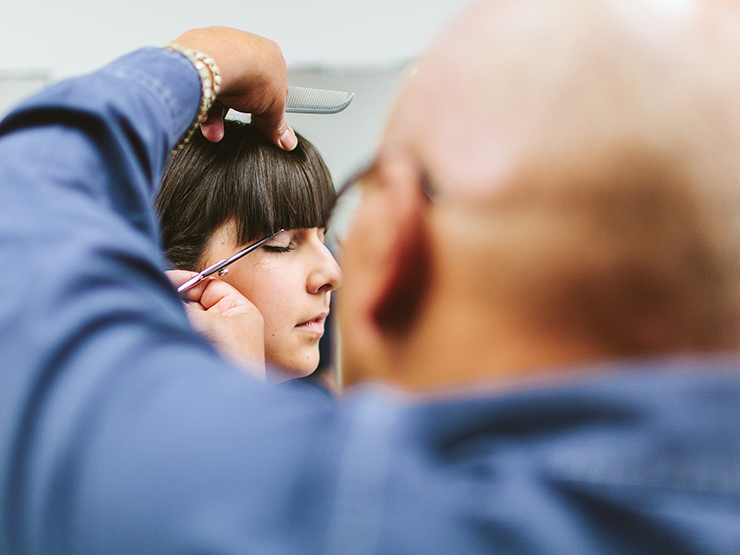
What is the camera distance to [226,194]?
0.91 meters

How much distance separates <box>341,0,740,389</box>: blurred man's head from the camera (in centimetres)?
19

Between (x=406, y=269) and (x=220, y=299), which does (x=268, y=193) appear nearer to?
(x=220, y=299)

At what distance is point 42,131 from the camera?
290mm

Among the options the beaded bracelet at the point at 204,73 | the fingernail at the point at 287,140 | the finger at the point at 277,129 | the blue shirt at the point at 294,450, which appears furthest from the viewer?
the fingernail at the point at 287,140

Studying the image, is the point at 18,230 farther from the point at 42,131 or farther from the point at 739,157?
the point at 739,157

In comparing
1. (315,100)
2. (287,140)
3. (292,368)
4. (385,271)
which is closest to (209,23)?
(315,100)

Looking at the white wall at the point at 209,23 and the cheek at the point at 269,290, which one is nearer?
the cheek at the point at 269,290

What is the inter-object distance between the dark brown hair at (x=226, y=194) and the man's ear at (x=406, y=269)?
70 centimetres

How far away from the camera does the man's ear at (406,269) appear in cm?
22

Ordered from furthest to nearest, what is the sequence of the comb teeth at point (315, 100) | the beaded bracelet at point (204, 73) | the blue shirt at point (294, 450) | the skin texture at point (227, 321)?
the comb teeth at point (315, 100) → the skin texture at point (227, 321) → the beaded bracelet at point (204, 73) → the blue shirt at point (294, 450)

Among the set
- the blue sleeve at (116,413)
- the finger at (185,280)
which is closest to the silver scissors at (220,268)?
the finger at (185,280)

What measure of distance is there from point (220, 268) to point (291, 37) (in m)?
0.80

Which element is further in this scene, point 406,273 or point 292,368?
point 292,368

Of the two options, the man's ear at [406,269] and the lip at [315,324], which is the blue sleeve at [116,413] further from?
the lip at [315,324]
